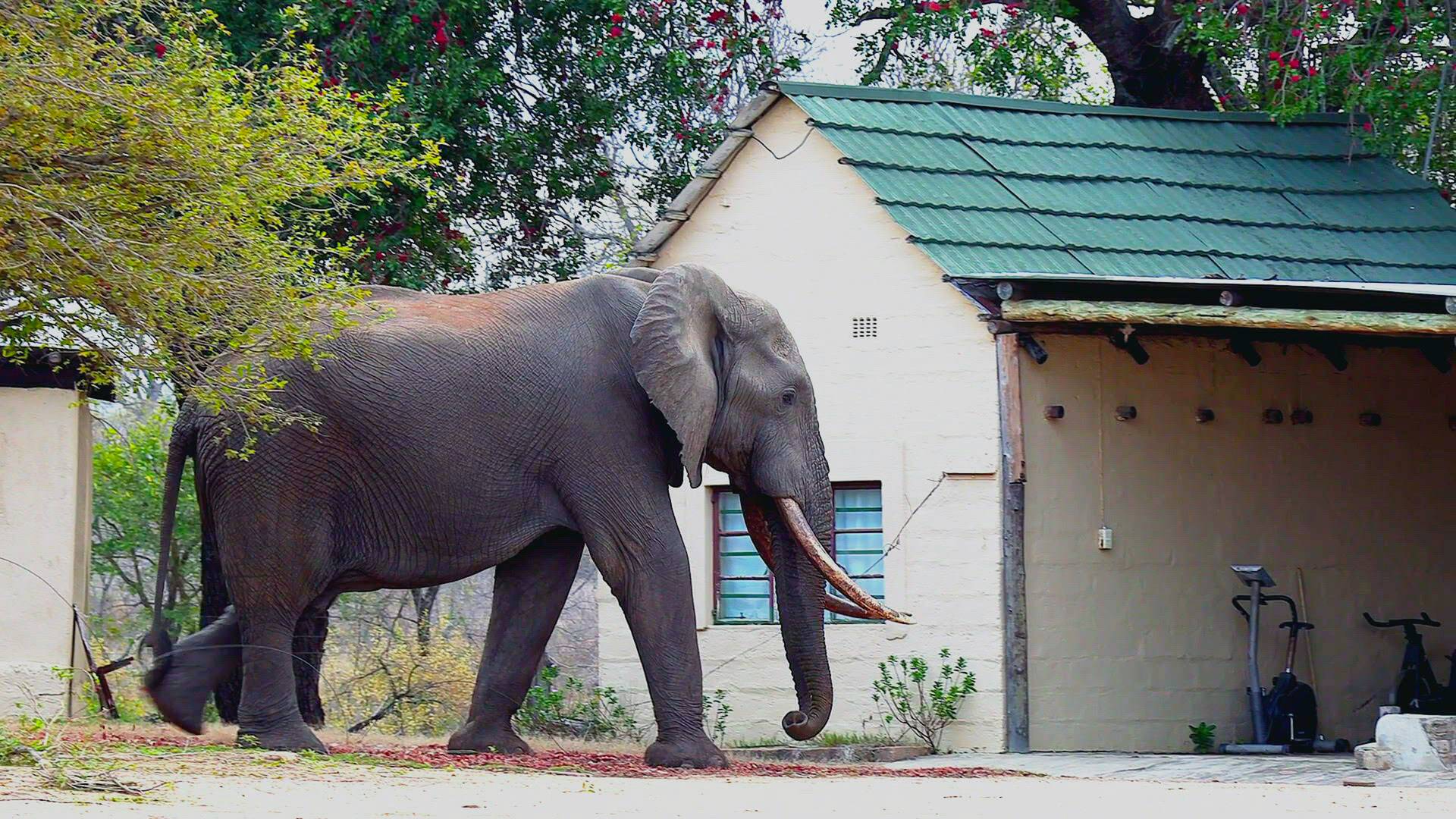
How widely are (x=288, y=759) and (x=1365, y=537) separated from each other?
351 inches

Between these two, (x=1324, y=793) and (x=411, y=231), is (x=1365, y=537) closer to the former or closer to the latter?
(x=1324, y=793)

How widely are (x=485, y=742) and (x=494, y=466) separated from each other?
1.67 meters

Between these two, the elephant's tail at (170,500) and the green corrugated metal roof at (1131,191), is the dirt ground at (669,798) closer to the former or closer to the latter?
the elephant's tail at (170,500)

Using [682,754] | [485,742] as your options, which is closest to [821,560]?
[682,754]

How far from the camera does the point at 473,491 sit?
467 inches

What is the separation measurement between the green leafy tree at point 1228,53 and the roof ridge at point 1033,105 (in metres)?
0.22

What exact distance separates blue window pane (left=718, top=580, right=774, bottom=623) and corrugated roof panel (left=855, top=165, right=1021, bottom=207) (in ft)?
9.56

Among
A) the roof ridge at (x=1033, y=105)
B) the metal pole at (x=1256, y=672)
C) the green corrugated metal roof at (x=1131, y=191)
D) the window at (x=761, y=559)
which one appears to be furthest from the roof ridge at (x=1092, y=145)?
the metal pole at (x=1256, y=672)

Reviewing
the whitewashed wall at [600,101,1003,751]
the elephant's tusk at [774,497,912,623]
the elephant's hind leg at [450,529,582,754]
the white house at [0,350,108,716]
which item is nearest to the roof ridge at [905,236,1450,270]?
the whitewashed wall at [600,101,1003,751]

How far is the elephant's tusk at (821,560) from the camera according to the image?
39.9 feet

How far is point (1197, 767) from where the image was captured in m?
12.7

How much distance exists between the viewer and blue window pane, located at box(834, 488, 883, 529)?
15.1 m

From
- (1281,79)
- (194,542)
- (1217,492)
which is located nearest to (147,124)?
(1217,492)

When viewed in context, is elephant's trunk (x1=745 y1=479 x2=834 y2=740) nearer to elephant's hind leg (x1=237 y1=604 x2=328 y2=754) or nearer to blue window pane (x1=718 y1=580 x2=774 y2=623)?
elephant's hind leg (x1=237 y1=604 x2=328 y2=754)
